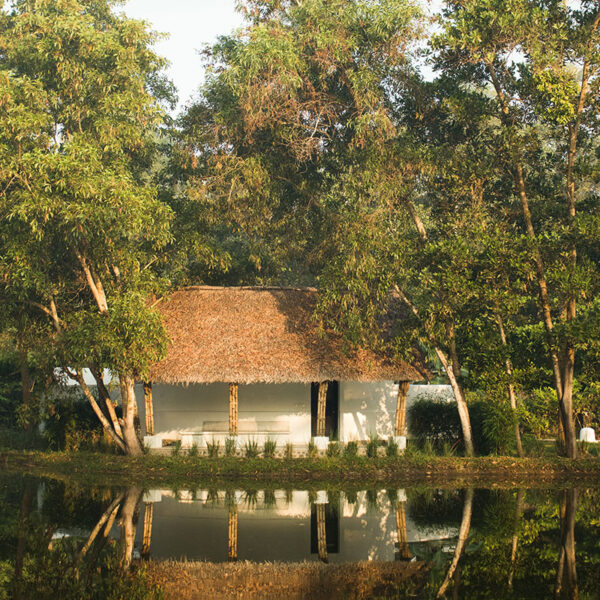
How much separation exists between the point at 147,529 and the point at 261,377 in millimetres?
8212

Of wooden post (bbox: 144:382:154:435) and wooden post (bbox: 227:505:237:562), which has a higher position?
wooden post (bbox: 144:382:154:435)

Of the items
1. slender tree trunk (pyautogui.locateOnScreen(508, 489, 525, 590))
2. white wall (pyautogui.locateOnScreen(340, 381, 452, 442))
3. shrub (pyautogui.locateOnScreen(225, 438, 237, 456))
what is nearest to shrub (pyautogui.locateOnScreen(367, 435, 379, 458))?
white wall (pyautogui.locateOnScreen(340, 381, 452, 442))

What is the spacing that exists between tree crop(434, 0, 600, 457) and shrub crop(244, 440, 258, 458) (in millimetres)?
7332

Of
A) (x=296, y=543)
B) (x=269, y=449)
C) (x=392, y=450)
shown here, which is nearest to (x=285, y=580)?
(x=296, y=543)

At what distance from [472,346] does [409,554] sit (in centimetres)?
948

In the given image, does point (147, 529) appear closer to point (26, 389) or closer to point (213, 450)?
point (213, 450)

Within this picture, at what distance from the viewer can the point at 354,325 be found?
19844mm

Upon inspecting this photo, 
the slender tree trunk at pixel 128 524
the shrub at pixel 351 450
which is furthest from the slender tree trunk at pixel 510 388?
the slender tree trunk at pixel 128 524

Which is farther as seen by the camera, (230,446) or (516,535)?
(230,446)

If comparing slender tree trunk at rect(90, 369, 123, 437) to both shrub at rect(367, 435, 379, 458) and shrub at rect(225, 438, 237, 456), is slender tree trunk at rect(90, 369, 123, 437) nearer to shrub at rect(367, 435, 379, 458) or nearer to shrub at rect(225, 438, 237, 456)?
shrub at rect(225, 438, 237, 456)

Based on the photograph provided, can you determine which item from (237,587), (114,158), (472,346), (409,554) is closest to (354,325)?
(472,346)

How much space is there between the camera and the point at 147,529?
12594 mm

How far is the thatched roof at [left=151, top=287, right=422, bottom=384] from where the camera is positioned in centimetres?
2070

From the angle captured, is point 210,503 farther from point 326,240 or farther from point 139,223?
point 326,240
